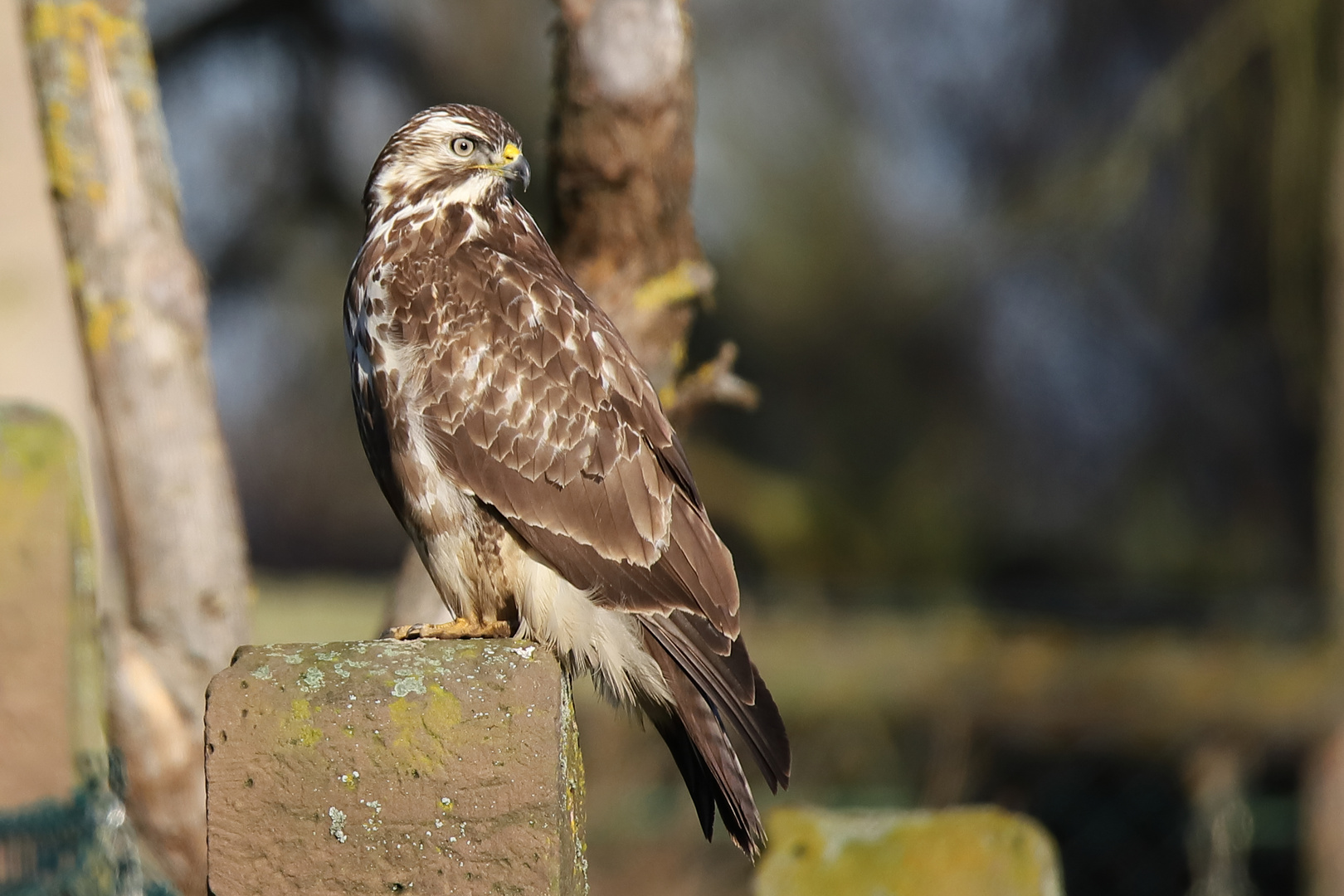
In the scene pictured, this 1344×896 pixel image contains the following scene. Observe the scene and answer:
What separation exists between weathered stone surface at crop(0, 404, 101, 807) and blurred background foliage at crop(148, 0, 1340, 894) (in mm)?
5603

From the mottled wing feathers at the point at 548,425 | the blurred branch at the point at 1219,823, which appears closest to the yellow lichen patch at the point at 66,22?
the mottled wing feathers at the point at 548,425

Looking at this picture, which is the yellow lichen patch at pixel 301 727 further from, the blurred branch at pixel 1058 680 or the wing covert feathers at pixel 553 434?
the blurred branch at pixel 1058 680

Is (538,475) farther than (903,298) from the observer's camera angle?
No

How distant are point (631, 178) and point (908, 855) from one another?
207cm

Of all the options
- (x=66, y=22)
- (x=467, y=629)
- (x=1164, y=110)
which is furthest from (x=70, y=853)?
(x=1164, y=110)

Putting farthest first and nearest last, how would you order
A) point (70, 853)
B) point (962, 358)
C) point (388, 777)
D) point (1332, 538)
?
point (962, 358)
point (1332, 538)
point (70, 853)
point (388, 777)

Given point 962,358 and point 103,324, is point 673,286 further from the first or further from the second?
point 962,358

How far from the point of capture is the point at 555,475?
9.87ft

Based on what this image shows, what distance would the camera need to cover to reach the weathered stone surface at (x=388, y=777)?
2059mm

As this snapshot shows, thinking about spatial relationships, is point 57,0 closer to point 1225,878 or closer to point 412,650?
point 412,650

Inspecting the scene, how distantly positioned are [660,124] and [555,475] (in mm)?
1508

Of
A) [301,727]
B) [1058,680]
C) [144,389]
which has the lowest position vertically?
[1058,680]

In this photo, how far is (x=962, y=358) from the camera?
11.1 metres

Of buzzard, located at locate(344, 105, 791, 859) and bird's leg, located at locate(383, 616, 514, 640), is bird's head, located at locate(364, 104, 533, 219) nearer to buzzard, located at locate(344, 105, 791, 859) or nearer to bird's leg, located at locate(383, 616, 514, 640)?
buzzard, located at locate(344, 105, 791, 859)
